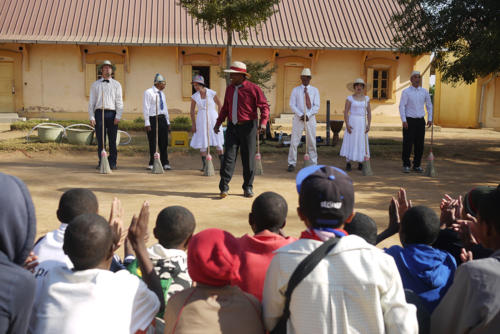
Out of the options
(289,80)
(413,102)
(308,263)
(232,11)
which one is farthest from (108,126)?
(289,80)

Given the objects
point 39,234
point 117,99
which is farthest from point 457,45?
point 39,234

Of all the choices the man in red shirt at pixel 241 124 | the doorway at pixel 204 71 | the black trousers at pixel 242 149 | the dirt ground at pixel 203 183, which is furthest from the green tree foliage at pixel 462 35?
the doorway at pixel 204 71

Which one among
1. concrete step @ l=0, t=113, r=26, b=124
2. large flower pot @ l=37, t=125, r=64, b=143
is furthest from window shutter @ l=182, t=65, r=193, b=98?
large flower pot @ l=37, t=125, r=64, b=143

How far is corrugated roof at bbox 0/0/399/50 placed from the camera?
2042 cm

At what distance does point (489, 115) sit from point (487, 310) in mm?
24173

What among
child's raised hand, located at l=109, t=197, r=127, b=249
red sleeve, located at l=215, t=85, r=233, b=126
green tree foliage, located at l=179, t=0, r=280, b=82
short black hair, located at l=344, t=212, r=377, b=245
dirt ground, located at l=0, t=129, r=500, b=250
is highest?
green tree foliage, located at l=179, t=0, r=280, b=82

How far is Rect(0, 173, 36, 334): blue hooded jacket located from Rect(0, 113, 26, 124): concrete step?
2065 cm

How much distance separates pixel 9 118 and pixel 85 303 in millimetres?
20899

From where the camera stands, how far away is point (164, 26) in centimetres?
2112

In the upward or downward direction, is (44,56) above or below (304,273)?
above

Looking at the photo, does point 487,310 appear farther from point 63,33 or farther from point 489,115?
point 489,115

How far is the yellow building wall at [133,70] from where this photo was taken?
2095 cm

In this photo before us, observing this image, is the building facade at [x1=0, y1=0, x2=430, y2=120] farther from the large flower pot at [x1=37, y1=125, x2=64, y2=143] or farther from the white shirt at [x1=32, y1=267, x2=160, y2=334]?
the white shirt at [x1=32, y1=267, x2=160, y2=334]

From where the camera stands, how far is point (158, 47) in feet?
69.0
